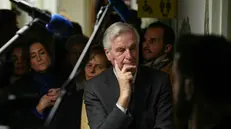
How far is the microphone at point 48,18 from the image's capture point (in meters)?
1.34

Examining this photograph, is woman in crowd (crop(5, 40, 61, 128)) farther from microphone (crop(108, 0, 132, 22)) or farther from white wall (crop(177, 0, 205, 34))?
white wall (crop(177, 0, 205, 34))

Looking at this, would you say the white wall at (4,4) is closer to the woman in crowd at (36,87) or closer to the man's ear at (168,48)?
the woman in crowd at (36,87)

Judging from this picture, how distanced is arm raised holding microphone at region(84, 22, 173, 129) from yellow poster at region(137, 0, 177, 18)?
0.83 m

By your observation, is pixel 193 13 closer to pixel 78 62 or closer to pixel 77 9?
pixel 77 9

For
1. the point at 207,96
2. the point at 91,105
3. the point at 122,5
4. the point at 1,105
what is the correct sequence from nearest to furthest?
the point at 207,96 < the point at 122,5 < the point at 91,105 < the point at 1,105

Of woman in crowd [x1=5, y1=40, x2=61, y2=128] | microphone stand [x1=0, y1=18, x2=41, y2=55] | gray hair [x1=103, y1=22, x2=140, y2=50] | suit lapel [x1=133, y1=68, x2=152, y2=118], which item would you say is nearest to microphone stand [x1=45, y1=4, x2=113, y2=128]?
microphone stand [x1=0, y1=18, x2=41, y2=55]

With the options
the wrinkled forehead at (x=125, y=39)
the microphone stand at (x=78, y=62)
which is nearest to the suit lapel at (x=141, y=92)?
the wrinkled forehead at (x=125, y=39)

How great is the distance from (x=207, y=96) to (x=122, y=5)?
1.47ft

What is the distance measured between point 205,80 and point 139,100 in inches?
23.0

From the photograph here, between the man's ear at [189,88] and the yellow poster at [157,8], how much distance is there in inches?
52.8

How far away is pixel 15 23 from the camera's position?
6.67 feet

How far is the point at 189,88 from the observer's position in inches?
46.1

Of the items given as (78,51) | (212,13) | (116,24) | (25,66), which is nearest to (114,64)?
(116,24)

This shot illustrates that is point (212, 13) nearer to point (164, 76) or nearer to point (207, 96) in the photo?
point (164, 76)
